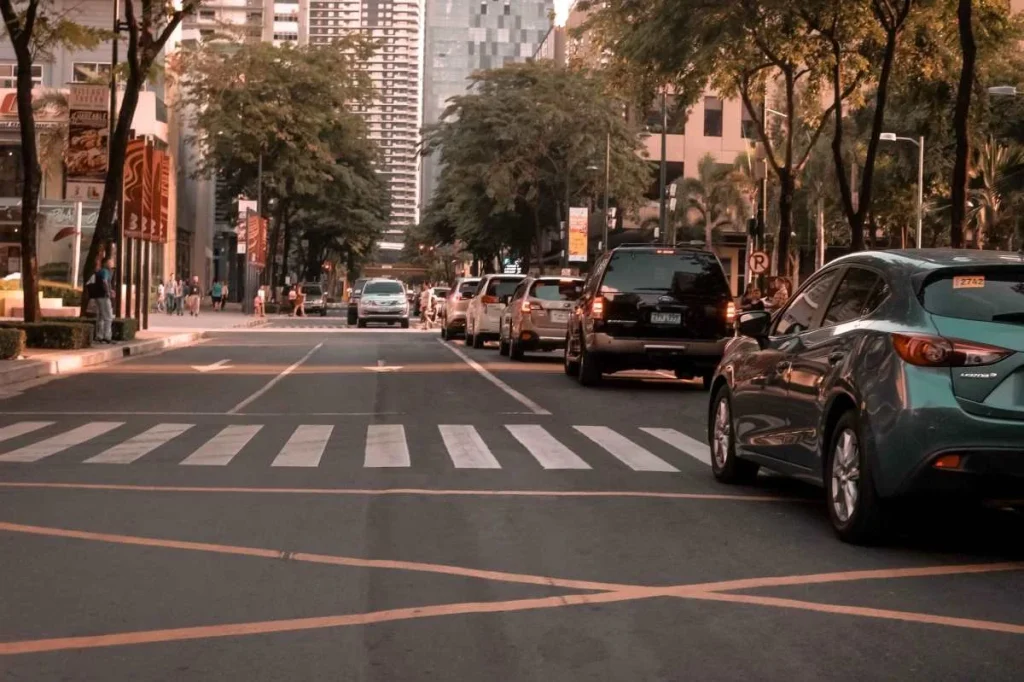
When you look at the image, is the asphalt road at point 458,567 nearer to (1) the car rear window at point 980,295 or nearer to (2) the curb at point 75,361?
(1) the car rear window at point 980,295

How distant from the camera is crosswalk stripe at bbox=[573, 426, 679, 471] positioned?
12805mm

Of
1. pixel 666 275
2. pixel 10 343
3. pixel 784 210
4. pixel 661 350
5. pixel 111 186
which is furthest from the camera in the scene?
pixel 784 210

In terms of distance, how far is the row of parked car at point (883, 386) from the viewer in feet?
26.9

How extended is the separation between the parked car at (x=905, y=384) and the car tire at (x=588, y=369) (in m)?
12.6

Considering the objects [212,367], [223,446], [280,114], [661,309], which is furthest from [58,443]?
[280,114]

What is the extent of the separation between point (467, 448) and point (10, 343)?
14107 millimetres

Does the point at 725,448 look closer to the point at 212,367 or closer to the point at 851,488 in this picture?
the point at 851,488

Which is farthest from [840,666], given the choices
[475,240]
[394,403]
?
[475,240]

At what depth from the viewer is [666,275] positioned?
22.5 meters

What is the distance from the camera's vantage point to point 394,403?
1936 centimetres

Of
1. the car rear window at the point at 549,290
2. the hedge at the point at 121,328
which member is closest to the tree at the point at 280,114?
the hedge at the point at 121,328

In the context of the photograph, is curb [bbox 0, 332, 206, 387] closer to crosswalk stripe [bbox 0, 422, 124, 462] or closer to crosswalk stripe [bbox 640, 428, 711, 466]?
crosswalk stripe [bbox 0, 422, 124, 462]

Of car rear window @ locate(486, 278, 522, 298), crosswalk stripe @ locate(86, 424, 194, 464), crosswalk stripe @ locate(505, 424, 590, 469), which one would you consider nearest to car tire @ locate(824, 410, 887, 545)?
crosswalk stripe @ locate(505, 424, 590, 469)

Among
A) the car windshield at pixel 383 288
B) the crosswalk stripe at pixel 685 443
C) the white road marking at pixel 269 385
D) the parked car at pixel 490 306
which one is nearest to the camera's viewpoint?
the crosswalk stripe at pixel 685 443
